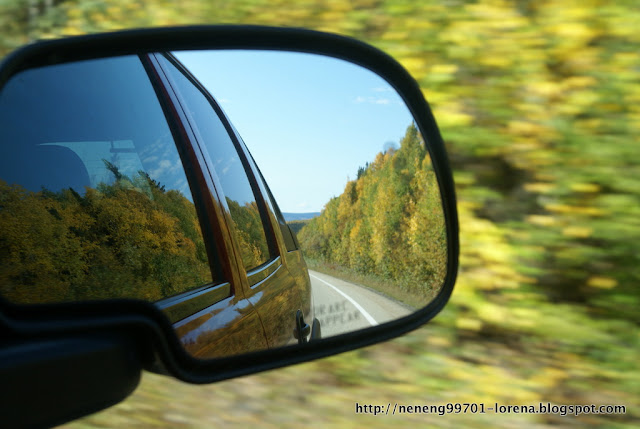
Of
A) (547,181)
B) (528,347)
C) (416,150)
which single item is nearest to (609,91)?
(547,181)

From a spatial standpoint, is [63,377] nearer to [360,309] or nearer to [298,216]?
[298,216]

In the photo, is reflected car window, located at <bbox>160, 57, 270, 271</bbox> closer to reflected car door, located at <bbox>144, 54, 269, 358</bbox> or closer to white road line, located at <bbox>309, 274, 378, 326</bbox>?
reflected car door, located at <bbox>144, 54, 269, 358</bbox>

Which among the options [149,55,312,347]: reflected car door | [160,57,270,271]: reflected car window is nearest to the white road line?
[149,55,312,347]: reflected car door

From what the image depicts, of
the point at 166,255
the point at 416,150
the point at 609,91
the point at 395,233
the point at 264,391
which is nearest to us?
the point at 166,255

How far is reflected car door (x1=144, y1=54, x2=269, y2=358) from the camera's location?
4.01 feet

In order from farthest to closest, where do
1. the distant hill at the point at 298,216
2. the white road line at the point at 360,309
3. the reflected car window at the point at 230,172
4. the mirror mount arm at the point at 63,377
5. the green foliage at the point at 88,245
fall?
the reflected car window at the point at 230,172, the white road line at the point at 360,309, the distant hill at the point at 298,216, the green foliage at the point at 88,245, the mirror mount arm at the point at 63,377

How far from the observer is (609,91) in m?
2.71

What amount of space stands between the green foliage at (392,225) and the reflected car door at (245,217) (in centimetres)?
14

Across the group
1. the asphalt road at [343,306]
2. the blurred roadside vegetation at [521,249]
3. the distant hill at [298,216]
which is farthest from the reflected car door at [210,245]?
the blurred roadside vegetation at [521,249]

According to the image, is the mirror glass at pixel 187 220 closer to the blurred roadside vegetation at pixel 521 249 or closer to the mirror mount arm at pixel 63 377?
the mirror mount arm at pixel 63 377

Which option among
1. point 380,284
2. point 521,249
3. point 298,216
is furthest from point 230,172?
point 521,249

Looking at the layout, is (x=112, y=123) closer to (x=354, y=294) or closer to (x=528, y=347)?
(x=354, y=294)

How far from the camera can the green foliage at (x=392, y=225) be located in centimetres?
135

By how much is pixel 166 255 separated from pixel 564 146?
2.25 m
